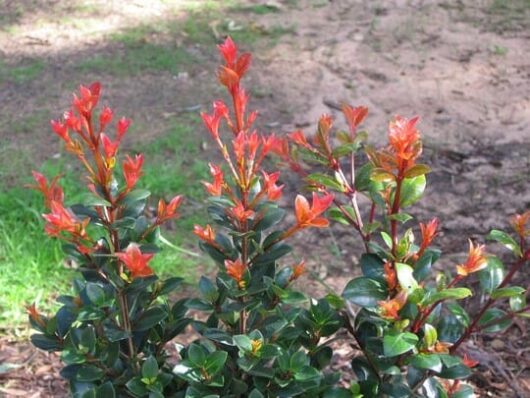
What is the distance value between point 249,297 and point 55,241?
176cm

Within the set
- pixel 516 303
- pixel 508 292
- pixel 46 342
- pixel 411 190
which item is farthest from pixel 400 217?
pixel 46 342

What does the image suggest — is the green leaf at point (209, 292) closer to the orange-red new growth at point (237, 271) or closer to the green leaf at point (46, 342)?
the orange-red new growth at point (237, 271)

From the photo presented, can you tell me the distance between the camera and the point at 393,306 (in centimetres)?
147

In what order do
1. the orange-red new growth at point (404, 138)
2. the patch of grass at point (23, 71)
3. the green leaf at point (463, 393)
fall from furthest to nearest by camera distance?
1. the patch of grass at point (23, 71)
2. the green leaf at point (463, 393)
3. the orange-red new growth at point (404, 138)

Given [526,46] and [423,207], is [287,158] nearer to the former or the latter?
[423,207]

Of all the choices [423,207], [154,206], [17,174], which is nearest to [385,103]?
[423,207]

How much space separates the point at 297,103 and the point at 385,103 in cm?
49

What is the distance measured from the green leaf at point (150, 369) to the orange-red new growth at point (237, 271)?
0.87ft

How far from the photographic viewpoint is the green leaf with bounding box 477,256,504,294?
5.59 feet

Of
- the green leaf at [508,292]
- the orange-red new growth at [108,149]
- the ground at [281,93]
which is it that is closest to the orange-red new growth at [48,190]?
the orange-red new growth at [108,149]

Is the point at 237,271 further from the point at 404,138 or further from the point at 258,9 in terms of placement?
the point at 258,9

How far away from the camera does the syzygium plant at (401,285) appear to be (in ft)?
4.91

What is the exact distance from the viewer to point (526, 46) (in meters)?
4.77

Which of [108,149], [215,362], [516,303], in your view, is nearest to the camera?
[108,149]
